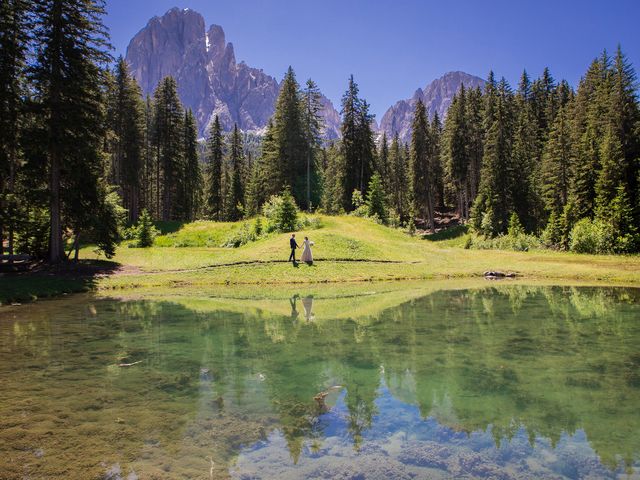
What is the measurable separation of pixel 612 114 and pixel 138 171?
53921mm

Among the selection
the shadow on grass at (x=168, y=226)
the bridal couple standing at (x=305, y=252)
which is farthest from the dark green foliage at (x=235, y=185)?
the bridal couple standing at (x=305, y=252)

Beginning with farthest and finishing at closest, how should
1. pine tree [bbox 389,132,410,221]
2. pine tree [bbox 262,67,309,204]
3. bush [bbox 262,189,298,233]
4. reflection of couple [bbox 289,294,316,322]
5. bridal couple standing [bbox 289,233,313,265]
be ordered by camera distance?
pine tree [bbox 389,132,410,221]
pine tree [bbox 262,67,309,204]
bush [bbox 262,189,298,233]
bridal couple standing [bbox 289,233,313,265]
reflection of couple [bbox 289,294,316,322]

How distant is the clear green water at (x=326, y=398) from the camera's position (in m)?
6.16

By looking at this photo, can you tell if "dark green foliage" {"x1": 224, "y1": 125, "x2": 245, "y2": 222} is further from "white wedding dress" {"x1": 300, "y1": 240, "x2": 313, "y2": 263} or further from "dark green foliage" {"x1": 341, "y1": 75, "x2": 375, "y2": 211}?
"white wedding dress" {"x1": 300, "y1": 240, "x2": 313, "y2": 263}

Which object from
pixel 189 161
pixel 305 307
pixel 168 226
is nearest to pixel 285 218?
pixel 168 226

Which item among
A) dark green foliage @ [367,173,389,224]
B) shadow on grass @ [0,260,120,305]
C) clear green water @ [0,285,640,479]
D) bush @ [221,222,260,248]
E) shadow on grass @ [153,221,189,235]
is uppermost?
dark green foliage @ [367,173,389,224]

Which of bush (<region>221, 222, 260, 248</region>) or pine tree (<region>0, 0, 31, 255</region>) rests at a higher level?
pine tree (<region>0, 0, 31, 255</region>)

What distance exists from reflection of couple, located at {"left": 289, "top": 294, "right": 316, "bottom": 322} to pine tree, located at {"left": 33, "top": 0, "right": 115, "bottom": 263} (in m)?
16.5

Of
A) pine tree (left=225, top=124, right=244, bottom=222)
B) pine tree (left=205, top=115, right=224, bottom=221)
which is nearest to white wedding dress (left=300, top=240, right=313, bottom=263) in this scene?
pine tree (left=225, top=124, right=244, bottom=222)

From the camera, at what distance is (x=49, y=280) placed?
24750 mm

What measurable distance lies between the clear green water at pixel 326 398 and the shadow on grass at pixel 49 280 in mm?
5974

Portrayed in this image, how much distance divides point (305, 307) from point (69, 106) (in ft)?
67.7

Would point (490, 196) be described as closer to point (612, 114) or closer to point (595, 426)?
point (612, 114)

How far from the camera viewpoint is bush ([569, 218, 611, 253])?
37.0m
